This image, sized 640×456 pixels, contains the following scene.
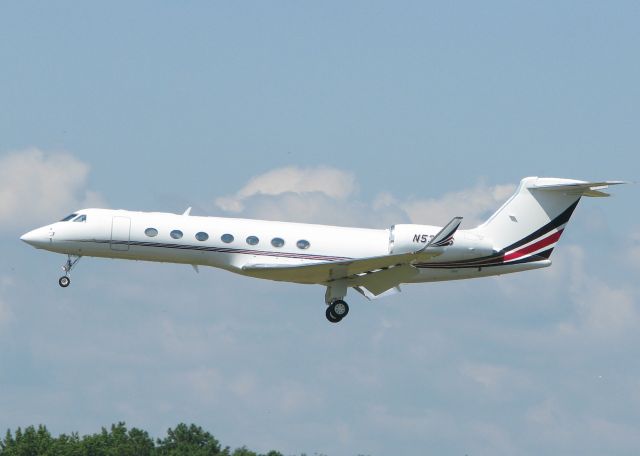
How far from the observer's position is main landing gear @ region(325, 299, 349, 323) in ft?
132

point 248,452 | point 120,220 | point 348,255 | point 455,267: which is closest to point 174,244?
point 120,220

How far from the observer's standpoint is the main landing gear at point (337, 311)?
40.3 m

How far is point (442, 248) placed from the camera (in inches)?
1506

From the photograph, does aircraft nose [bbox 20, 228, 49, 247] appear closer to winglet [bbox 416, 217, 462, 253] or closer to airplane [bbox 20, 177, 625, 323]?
airplane [bbox 20, 177, 625, 323]

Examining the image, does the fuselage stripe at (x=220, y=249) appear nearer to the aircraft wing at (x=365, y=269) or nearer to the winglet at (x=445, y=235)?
the aircraft wing at (x=365, y=269)

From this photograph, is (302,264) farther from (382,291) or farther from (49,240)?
(49,240)

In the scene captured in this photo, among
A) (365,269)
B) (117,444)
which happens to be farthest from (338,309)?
(117,444)

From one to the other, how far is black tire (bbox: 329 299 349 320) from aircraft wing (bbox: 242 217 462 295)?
63cm

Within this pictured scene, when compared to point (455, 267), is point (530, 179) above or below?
above

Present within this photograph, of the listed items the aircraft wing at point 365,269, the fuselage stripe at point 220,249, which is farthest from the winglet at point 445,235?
the fuselage stripe at point 220,249

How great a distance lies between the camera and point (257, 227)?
40.0m

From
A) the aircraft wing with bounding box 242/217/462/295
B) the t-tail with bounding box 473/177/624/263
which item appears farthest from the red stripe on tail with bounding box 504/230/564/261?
the aircraft wing with bounding box 242/217/462/295

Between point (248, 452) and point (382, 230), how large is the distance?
129 ft

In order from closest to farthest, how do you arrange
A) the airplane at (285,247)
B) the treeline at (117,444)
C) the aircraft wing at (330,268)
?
1. the aircraft wing at (330,268)
2. the airplane at (285,247)
3. the treeline at (117,444)
